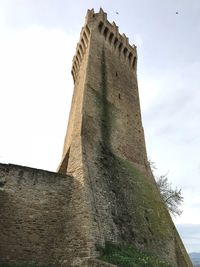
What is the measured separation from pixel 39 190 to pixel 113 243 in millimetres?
3337

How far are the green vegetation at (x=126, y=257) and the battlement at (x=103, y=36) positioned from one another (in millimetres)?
11856

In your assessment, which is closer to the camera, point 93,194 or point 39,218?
point 39,218

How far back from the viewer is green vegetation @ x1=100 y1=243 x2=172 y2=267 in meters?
9.13

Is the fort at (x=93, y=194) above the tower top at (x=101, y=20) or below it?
below

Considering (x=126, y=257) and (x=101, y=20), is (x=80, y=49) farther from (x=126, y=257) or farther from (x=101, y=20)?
(x=126, y=257)

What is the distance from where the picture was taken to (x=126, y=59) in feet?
65.5

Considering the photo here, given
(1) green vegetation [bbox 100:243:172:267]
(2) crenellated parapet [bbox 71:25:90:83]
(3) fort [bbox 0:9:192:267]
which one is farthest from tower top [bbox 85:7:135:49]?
(1) green vegetation [bbox 100:243:172:267]

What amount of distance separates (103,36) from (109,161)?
931cm

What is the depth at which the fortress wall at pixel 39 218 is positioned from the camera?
974cm

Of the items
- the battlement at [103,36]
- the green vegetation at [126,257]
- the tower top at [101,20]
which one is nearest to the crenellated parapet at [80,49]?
the battlement at [103,36]

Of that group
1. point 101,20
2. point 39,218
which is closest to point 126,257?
point 39,218

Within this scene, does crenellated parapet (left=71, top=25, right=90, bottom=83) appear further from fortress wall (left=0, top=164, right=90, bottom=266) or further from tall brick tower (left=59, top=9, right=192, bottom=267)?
fortress wall (left=0, top=164, right=90, bottom=266)

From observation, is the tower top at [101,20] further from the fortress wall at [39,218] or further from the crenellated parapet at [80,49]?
the fortress wall at [39,218]

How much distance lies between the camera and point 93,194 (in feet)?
36.5
